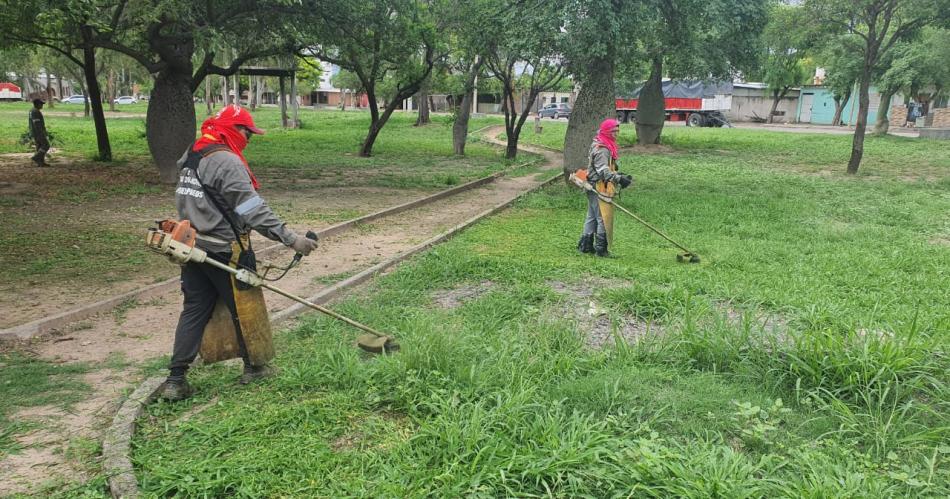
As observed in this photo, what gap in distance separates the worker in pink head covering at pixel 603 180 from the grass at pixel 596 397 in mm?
932

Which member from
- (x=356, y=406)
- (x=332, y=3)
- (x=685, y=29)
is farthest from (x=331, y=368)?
(x=685, y=29)

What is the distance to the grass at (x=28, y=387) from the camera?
11.8 ft

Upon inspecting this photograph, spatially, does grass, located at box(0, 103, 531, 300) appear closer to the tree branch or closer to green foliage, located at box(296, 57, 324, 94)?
the tree branch

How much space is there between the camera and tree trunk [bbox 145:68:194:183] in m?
12.3

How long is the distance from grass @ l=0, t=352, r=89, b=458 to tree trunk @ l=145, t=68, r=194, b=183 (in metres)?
8.59

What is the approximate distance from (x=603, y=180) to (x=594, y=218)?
481 mm

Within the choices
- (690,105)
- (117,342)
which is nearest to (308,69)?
(690,105)

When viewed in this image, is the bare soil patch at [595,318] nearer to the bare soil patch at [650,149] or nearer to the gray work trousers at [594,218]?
the gray work trousers at [594,218]

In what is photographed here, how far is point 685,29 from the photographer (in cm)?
1278

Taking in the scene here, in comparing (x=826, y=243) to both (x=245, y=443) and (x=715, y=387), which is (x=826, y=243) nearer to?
(x=715, y=387)

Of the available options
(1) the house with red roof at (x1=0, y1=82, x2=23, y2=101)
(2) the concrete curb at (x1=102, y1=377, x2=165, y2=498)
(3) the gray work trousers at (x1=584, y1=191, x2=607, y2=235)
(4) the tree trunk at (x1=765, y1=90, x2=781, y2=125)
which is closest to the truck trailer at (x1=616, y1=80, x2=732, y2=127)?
(4) the tree trunk at (x1=765, y1=90, x2=781, y2=125)

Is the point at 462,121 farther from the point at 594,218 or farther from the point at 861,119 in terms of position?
the point at 594,218

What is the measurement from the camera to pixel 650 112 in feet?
74.1

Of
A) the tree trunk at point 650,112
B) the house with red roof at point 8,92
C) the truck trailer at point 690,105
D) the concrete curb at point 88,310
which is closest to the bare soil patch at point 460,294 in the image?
the concrete curb at point 88,310
